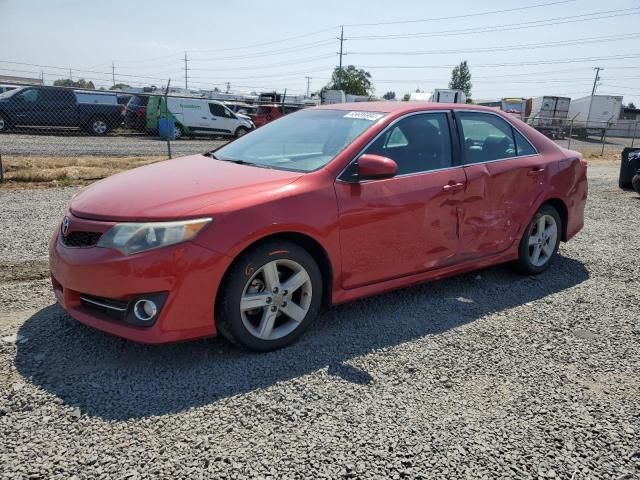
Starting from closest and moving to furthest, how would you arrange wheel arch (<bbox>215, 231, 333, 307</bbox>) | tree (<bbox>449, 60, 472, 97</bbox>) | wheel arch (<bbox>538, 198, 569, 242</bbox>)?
1. wheel arch (<bbox>215, 231, 333, 307</bbox>)
2. wheel arch (<bbox>538, 198, 569, 242</bbox>)
3. tree (<bbox>449, 60, 472, 97</bbox>)

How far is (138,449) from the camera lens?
238 cm

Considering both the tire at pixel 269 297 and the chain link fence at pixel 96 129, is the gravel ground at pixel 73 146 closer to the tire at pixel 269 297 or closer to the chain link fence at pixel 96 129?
the chain link fence at pixel 96 129

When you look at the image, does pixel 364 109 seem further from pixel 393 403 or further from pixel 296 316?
pixel 393 403

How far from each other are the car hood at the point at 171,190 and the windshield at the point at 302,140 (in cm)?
22

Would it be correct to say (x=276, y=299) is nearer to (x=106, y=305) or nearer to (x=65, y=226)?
(x=106, y=305)

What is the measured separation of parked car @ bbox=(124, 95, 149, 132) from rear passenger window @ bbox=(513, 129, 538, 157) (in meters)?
18.5

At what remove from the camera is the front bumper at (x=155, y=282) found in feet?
9.44

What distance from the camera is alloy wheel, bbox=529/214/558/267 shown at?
497cm

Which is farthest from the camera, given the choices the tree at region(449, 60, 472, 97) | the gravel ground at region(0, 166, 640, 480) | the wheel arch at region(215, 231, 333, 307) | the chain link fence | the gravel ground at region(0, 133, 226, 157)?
the tree at region(449, 60, 472, 97)

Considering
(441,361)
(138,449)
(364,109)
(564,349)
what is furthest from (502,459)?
(364,109)

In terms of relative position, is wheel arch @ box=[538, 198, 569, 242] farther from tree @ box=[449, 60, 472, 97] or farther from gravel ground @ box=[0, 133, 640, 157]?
tree @ box=[449, 60, 472, 97]

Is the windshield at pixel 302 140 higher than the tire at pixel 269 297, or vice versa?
the windshield at pixel 302 140

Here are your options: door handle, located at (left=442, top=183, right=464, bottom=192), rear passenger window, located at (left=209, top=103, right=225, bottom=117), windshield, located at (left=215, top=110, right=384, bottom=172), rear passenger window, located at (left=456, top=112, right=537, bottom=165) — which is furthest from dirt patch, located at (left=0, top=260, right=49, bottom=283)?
rear passenger window, located at (left=209, top=103, right=225, bottom=117)

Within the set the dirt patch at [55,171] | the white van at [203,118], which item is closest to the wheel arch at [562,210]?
the dirt patch at [55,171]
